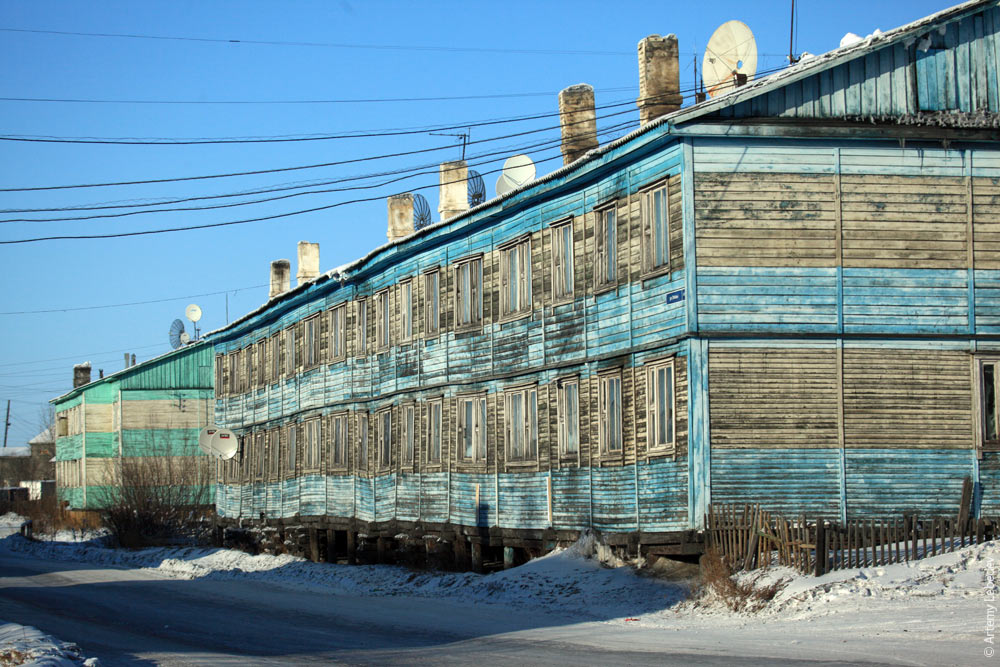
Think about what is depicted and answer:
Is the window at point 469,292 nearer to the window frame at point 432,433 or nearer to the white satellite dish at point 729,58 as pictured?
the window frame at point 432,433

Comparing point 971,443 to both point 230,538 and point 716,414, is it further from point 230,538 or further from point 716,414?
point 230,538

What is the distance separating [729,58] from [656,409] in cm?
688

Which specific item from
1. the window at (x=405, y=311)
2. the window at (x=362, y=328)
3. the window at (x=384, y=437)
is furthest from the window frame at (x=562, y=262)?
the window at (x=362, y=328)

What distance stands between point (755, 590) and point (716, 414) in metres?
3.40

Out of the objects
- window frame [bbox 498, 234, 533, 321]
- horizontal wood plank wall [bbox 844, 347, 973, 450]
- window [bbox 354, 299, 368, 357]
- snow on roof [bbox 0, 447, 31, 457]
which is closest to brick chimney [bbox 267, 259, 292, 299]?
window [bbox 354, 299, 368, 357]

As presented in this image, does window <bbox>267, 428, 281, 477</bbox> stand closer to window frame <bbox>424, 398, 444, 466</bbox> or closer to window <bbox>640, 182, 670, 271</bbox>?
window frame <bbox>424, 398, 444, 466</bbox>

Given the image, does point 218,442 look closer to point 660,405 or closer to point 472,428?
point 472,428

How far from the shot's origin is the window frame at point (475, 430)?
27.4 metres

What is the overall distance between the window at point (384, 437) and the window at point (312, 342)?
18.1ft

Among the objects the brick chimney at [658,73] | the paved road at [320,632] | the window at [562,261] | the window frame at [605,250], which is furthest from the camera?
the window at [562,261]

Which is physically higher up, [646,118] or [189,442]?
[646,118]

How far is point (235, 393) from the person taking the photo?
47.6 meters

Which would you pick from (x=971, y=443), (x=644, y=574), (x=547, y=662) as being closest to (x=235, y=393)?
(x=644, y=574)

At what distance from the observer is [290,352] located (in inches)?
1599
